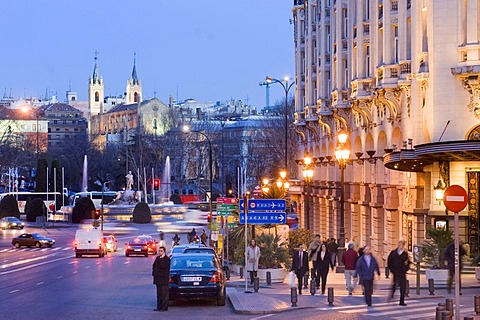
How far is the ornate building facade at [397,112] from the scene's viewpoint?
41125 millimetres

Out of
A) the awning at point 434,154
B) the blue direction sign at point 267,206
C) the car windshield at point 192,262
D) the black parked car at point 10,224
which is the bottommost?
the black parked car at point 10,224

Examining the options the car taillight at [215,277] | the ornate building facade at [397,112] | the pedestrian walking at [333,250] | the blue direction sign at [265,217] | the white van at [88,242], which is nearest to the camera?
the car taillight at [215,277]

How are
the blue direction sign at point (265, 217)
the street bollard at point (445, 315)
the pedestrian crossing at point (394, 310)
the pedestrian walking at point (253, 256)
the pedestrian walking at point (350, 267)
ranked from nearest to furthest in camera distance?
the street bollard at point (445, 315) → the pedestrian crossing at point (394, 310) → the pedestrian walking at point (350, 267) → the blue direction sign at point (265, 217) → the pedestrian walking at point (253, 256)

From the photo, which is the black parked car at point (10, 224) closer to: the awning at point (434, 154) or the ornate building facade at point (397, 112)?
the ornate building facade at point (397, 112)

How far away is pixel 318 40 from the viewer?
7556cm

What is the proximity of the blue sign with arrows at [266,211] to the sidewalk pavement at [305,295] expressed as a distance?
2180mm

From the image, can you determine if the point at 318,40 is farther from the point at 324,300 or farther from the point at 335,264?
the point at 324,300

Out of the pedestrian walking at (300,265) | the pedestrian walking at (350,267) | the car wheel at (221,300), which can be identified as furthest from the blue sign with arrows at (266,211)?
the car wheel at (221,300)

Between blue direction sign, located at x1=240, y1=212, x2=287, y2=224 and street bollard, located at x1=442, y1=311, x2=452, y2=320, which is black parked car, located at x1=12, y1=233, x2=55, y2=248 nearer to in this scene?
blue direction sign, located at x1=240, y1=212, x2=287, y2=224

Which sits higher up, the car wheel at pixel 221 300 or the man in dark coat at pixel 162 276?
the man in dark coat at pixel 162 276

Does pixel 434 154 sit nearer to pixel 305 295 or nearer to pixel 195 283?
pixel 305 295

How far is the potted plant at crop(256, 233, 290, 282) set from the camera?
38156 millimetres

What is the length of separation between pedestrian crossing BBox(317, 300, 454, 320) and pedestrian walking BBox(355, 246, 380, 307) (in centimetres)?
34

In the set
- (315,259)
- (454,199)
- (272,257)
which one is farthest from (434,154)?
(454,199)
